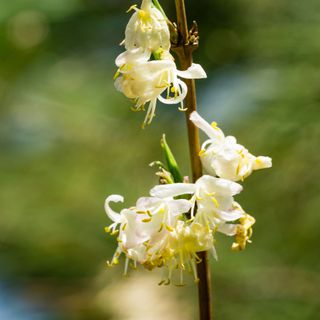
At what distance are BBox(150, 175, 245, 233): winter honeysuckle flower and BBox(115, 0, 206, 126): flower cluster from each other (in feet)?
0.26

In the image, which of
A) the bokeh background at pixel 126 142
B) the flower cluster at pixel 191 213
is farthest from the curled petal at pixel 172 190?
the bokeh background at pixel 126 142

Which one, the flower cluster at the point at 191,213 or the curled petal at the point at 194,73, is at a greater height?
the curled petal at the point at 194,73

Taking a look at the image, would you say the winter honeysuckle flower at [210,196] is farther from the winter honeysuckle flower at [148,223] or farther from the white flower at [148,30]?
the white flower at [148,30]

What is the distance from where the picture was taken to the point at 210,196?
2.23 ft

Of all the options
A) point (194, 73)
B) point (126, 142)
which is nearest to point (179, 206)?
point (194, 73)

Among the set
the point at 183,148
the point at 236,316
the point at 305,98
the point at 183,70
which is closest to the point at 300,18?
the point at 305,98

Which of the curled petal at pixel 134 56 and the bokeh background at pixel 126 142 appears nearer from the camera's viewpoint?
the curled petal at pixel 134 56

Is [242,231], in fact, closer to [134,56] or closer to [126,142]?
[134,56]

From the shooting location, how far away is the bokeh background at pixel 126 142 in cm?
178

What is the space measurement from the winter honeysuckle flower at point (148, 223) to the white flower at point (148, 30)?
14cm

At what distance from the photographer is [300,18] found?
187 centimetres

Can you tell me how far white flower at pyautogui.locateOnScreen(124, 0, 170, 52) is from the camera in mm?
658

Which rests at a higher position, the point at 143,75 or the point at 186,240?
the point at 143,75

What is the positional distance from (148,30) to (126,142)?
132 cm
